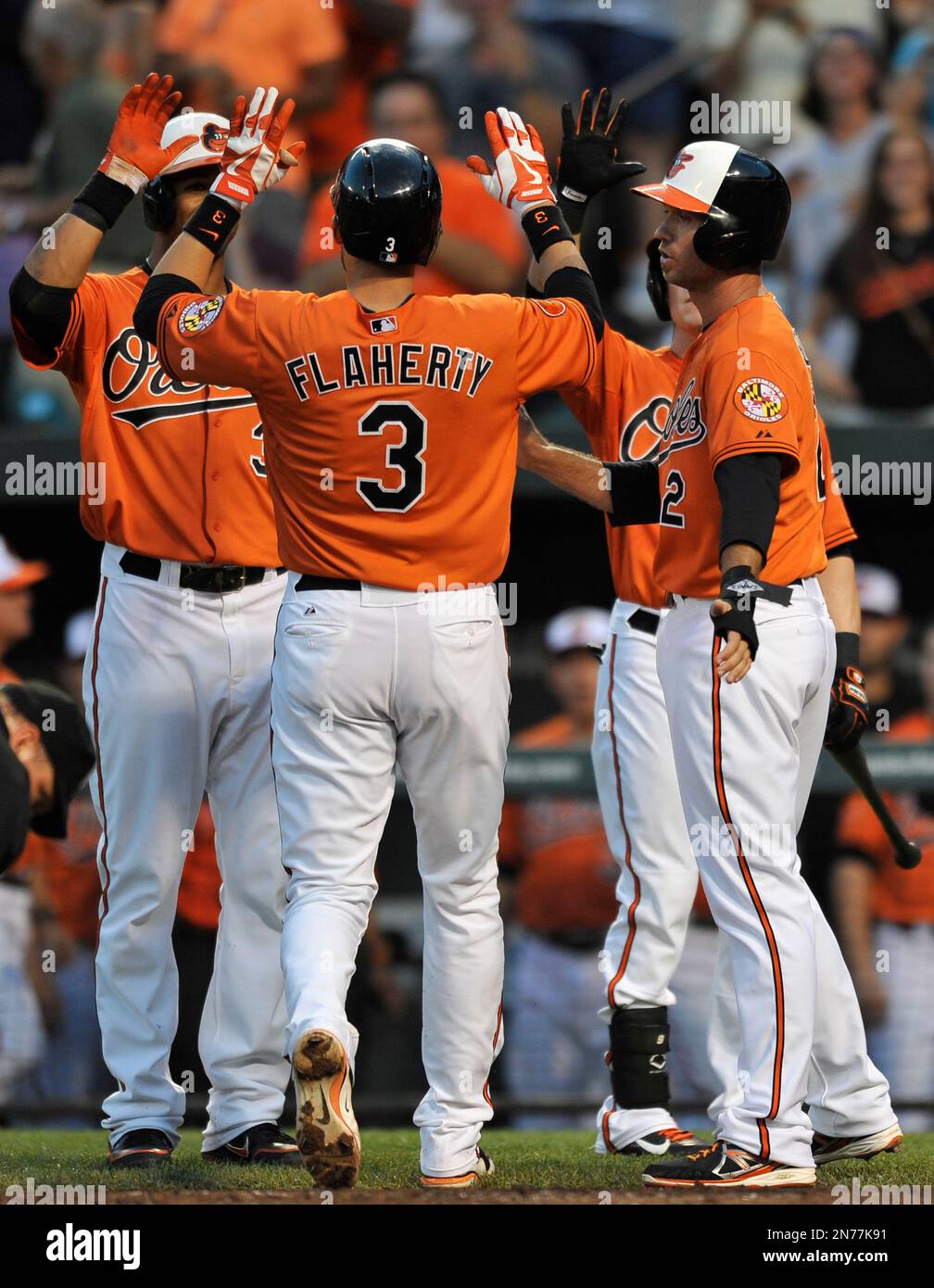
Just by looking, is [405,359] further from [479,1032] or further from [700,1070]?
[700,1070]

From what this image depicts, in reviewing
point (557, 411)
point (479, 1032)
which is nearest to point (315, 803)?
point (479, 1032)

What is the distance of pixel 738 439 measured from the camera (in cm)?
343

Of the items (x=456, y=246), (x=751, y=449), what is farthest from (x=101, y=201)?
(x=456, y=246)

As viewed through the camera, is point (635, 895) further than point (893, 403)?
No

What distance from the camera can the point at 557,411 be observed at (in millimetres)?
8586

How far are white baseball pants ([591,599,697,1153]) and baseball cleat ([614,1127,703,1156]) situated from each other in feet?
0.07

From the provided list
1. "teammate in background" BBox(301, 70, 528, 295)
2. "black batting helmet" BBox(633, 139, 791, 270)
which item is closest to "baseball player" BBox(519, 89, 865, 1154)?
"black batting helmet" BBox(633, 139, 791, 270)

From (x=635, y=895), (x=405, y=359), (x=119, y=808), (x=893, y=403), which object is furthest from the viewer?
(x=893, y=403)

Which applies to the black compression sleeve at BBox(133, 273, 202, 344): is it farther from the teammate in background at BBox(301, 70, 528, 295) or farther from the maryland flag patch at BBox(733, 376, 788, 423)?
the teammate in background at BBox(301, 70, 528, 295)

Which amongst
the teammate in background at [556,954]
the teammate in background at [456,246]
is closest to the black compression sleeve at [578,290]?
the teammate in background at [556,954]

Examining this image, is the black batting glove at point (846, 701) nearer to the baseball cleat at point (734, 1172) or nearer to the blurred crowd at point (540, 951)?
the baseball cleat at point (734, 1172)

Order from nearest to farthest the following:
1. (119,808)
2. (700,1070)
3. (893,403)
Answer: (119,808) < (700,1070) < (893,403)

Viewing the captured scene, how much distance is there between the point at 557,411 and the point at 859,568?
173 cm

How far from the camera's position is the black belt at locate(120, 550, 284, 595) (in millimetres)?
4227
